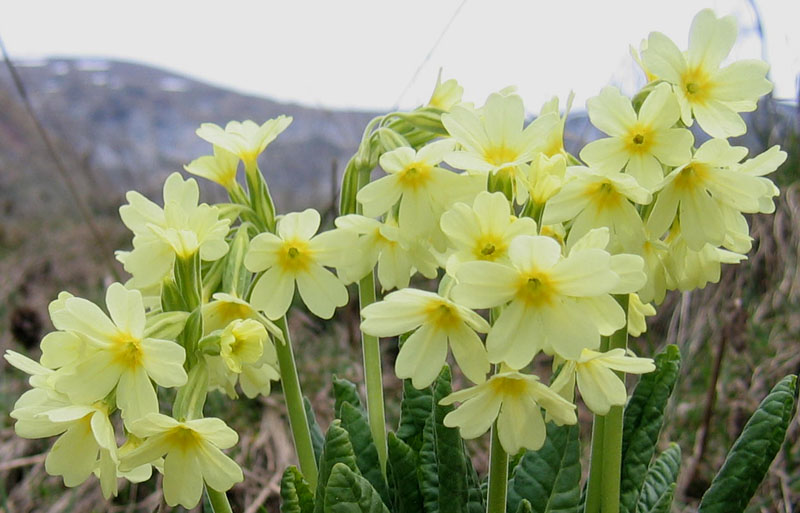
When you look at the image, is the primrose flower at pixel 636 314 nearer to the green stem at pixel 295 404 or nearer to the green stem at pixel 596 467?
the green stem at pixel 596 467

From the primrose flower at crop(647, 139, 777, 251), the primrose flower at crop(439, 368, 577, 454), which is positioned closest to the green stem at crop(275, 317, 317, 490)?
the primrose flower at crop(439, 368, 577, 454)

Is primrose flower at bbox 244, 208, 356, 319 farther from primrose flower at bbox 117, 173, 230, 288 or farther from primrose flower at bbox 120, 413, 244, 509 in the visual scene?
primrose flower at bbox 120, 413, 244, 509

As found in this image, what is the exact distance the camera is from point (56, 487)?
2.56 meters

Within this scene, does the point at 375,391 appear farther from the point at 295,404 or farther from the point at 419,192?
the point at 419,192

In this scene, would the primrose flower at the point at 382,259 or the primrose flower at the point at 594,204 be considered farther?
the primrose flower at the point at 382,259

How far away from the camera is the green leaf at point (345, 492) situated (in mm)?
1024

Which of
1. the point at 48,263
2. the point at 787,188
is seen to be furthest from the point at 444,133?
the point at 48,263

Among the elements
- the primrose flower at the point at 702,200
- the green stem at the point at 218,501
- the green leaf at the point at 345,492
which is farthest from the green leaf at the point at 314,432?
the primrose flower at the point at 702,200

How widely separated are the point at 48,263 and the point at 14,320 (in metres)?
2.45

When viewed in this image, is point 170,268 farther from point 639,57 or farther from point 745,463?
point 745,463

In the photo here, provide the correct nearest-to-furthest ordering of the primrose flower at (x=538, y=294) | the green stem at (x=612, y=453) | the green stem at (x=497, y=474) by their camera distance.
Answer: the primrose flower at (x=538, y=294) < the green stem at (x=497, y=474) < the green stem at (x=612, y=453)

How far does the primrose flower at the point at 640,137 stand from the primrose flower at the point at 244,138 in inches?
21.7

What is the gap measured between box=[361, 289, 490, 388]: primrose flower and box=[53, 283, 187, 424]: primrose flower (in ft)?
0.87

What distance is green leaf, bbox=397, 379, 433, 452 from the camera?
55.3 inches
